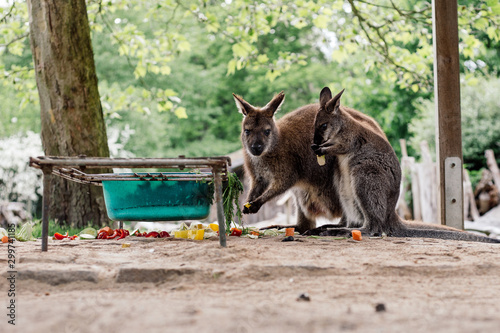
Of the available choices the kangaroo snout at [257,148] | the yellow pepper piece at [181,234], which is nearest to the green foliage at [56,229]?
the yellow pepper piece at [181,234]

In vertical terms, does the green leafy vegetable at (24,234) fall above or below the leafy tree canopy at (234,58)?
below

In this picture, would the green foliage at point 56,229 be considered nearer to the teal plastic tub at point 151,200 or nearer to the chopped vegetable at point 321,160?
the teal plastic tub at point 151,200

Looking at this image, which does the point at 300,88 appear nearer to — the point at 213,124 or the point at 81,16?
the point at 213,124

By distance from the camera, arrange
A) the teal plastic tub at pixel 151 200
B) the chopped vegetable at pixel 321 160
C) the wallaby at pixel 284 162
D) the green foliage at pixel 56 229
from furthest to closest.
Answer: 1. the green foliage at pixel 56 229
2. the wallaby at pixel 284 162
3. the chopped vegetable at pixel 321 160
4. the teal plastic tub at pixel 151 200

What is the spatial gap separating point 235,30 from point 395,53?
9.52 ft

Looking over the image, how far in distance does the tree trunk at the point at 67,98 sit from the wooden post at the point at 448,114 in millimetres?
3749

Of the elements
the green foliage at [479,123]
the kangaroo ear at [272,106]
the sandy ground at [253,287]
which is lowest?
the sandy ground at [253,287]

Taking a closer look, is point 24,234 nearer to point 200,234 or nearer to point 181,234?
point 181,234

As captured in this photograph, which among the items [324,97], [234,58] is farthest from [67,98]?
[234,58]

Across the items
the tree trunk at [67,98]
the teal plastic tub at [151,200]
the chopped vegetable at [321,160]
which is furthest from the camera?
the tree trunk at [67,98]

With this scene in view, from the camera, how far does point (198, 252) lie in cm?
317

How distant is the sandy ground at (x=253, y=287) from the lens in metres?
1.92

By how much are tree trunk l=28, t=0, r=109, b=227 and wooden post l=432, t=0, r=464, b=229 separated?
375 centimetres

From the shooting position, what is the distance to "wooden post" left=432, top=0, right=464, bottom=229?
5.14m
